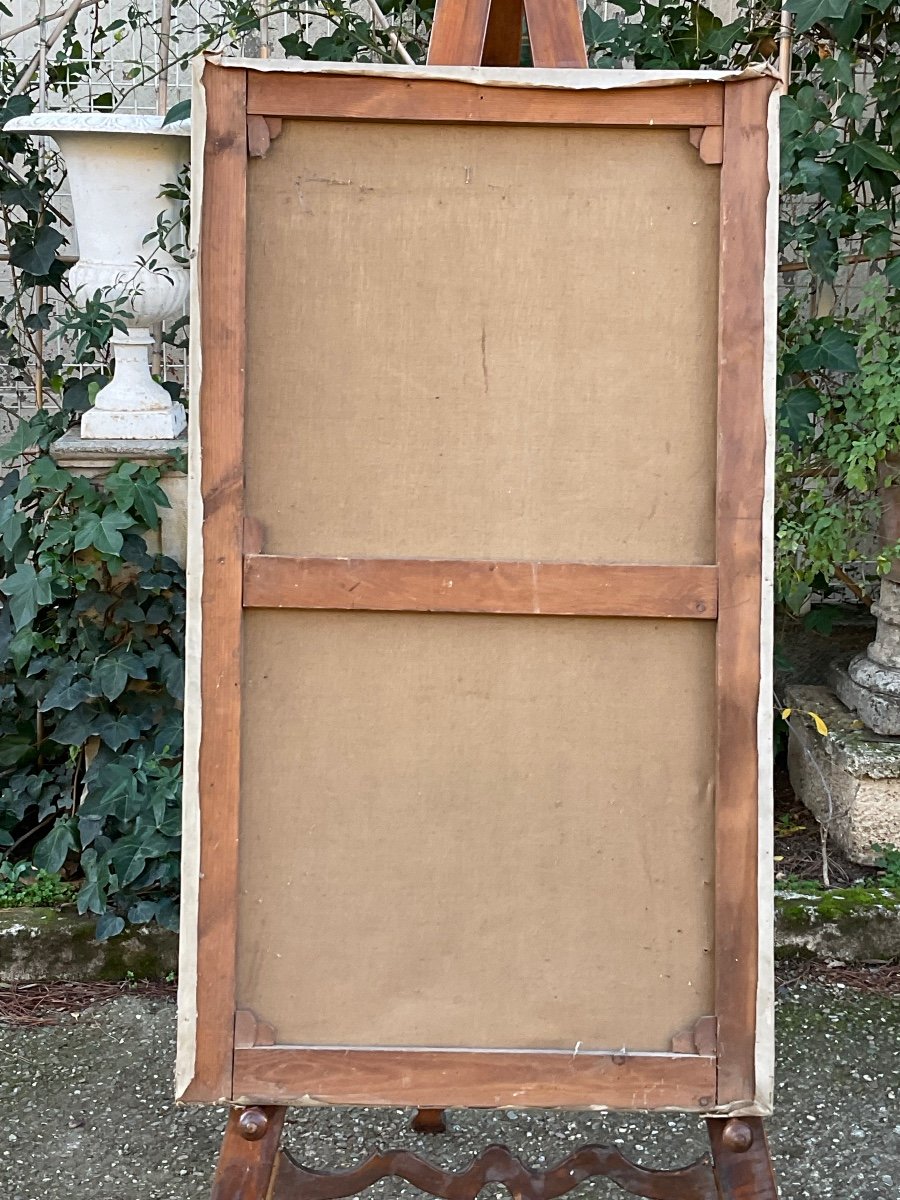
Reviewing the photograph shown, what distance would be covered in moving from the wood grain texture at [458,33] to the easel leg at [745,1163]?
126 cm

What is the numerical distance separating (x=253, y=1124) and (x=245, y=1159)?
51 mm

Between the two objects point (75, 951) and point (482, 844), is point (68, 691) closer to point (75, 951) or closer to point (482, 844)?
point (75, 951)

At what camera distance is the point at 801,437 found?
9.34 feet

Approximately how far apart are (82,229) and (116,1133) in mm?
1855

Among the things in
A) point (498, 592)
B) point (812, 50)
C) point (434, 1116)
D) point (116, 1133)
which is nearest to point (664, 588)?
point (498, 592)

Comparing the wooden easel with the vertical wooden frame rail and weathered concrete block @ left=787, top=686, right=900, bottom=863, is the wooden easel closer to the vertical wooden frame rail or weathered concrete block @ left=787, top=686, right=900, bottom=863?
the vertical wooden frame rail

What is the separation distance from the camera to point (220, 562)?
1372 mm

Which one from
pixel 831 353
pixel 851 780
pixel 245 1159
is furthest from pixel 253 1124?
pixel 831 353

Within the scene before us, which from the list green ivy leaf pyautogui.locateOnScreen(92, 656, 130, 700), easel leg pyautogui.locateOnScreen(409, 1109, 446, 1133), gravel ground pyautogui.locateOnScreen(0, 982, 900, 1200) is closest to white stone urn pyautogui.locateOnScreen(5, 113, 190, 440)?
green ivy leaf pyautogui.locateOnScreen(92, 656, 130, 700)

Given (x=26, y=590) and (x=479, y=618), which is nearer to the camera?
(x=479, y=618)

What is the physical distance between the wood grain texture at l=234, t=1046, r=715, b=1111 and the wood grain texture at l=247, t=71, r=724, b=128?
1.02m

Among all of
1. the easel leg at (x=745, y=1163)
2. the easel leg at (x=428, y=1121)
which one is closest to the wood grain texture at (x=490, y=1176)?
the easel leg at (x=745, y=1163)

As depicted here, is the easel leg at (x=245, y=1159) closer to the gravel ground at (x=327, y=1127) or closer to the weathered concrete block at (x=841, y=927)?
the gravel ground at (x=327, y=1127)

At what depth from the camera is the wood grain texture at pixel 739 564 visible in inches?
53.0
